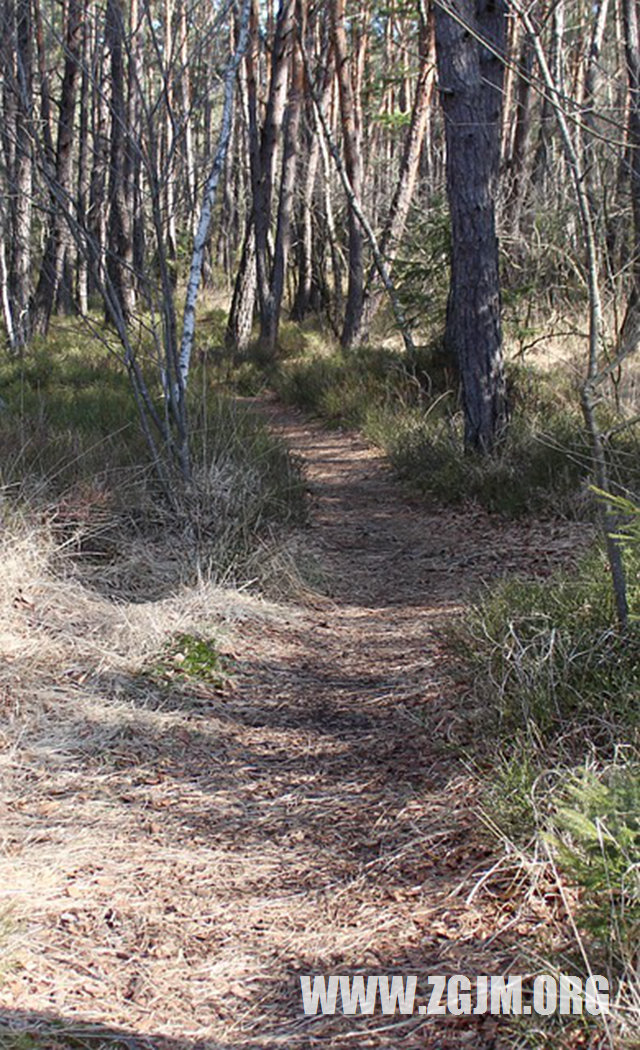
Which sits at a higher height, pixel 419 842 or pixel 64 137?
pixel 64 137

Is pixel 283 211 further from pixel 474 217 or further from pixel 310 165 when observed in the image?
pixel 474 217

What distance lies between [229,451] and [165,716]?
2.75 metres

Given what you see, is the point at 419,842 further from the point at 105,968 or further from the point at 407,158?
the point at 407,158

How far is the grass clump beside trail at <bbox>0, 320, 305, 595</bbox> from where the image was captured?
5.66 m

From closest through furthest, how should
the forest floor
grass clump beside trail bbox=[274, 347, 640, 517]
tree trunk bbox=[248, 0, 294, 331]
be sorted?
the forest floor
grass clump beside trail bbox=[274, 347, 640, 517]
tree trunk bbox=[248, 0, 294, 331]

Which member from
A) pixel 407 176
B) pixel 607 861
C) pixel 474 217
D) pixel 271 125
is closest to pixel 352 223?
pixel 407 176

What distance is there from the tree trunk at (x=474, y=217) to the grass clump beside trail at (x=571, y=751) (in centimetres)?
334

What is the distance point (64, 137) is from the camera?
46.7 ft

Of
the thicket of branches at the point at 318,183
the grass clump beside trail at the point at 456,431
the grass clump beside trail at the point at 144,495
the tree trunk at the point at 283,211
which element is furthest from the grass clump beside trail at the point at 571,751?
the tree trunk at the point at 283,211

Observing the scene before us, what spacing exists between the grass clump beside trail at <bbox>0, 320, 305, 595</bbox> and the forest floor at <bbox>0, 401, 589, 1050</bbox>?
55cm

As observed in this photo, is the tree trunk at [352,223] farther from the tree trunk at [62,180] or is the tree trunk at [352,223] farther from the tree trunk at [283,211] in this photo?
the tree trunk at [62,180]

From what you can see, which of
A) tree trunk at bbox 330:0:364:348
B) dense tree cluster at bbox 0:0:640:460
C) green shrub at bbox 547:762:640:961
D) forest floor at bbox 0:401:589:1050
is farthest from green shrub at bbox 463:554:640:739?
tree trunk at bbox 330:0:364:348

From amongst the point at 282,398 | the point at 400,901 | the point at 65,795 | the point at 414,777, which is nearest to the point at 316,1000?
the point at 400,901

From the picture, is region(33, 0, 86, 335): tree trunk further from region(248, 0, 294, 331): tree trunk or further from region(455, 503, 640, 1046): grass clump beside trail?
region(455, 503, 640, 1046): grass clump beside trail
